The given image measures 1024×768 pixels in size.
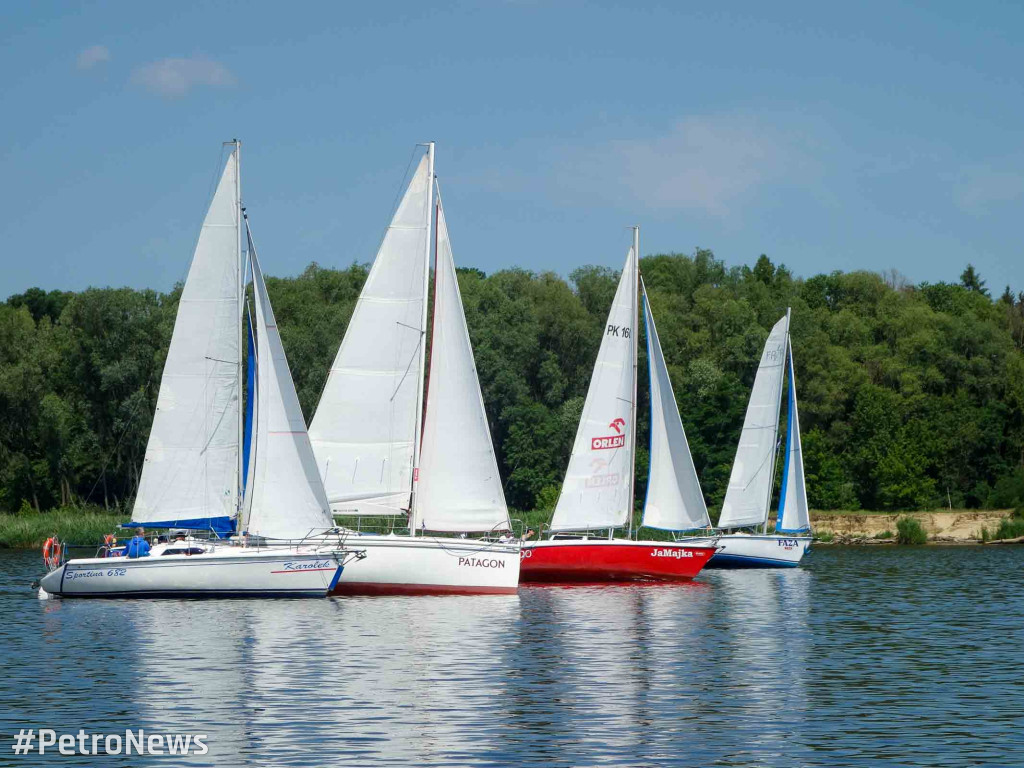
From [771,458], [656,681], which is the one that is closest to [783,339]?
[771,458]

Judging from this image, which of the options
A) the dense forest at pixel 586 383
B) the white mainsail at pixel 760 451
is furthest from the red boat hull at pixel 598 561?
the dense forest at pixel 586 383

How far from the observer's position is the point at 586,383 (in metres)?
94.8

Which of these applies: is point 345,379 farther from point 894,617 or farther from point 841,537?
point 841,537

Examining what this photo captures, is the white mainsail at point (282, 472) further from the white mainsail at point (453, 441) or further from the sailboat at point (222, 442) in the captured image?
the white mainsail at point (453, 441)

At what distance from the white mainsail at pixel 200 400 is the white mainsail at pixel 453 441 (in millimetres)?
5795

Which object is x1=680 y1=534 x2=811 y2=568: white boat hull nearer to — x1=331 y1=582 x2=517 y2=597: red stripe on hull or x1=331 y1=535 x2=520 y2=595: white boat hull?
x1=331 y1=582 x2=517 y2=597: red stripe on hull

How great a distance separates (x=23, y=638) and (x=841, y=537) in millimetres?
57486

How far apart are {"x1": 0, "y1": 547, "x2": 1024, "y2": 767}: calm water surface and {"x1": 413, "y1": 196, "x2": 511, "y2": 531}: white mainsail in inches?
98.6

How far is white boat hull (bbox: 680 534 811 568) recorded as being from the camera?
57031mm

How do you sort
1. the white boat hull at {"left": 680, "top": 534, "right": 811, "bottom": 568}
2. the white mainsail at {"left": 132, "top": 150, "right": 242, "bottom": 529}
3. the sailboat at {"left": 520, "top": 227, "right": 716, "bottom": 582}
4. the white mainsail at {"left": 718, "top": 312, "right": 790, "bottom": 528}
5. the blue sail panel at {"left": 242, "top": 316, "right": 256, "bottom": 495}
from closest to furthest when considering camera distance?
the white mainsail at {"left": 132, "top": 150, "right": 242, "bottom": 529} < the blue sail panel at {"left": 242, "top": 316, "right": 256, "bottom": 495} < the sailboat at {"left": 520, "top": 227, "right": 716, "bottom": 582} < the white boat hull at {"left": 680, "top": 534, "right": 811, "bottom": 568} < the white mainsail at {"left": 718, "top": 312, "right": 790, "bottom": 528}

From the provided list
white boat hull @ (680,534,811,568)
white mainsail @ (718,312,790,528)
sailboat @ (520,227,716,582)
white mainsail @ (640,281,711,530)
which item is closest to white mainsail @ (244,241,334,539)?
sailboat @ (520,227,716,582)

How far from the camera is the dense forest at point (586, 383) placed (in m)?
85.1

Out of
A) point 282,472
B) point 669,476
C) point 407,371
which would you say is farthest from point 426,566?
point 669,476

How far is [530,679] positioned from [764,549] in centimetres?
3413
